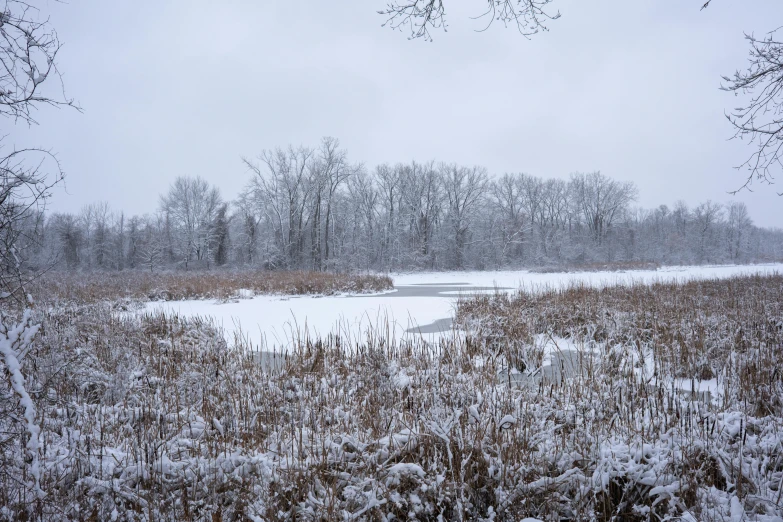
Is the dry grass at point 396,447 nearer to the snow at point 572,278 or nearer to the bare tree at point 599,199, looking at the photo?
the snow at point 572,278

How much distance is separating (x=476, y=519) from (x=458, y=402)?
59.3 inches

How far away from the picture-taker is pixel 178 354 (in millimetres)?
6219

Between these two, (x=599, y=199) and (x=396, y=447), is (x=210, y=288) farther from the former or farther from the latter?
(x=599, y=199)

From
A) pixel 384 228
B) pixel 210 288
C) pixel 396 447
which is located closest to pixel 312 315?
pixel 210 288

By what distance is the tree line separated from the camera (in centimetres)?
4447

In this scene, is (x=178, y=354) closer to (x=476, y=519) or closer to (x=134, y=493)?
(x=134, y=493)

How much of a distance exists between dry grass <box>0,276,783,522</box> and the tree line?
118ft

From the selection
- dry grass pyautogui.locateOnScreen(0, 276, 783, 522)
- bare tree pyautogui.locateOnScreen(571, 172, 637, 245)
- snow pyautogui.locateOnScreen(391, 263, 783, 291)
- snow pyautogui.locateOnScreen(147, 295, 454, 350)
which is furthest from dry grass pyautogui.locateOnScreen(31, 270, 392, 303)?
bare tree pyautogui.locateOnScreen(571, 172, 637, 245)

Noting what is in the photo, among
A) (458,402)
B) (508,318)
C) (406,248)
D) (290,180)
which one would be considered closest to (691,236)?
(406,248)

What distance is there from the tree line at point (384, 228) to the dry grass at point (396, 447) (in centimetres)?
3608

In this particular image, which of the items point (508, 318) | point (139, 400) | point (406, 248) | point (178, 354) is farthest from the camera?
point (406, 248)

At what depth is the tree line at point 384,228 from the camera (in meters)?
44.5

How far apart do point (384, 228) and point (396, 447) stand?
156 feet

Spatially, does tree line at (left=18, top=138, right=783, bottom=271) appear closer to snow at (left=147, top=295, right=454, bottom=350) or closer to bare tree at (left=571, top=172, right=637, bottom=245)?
bare tree at (left=571, top=172, right=637, bottom=245)
